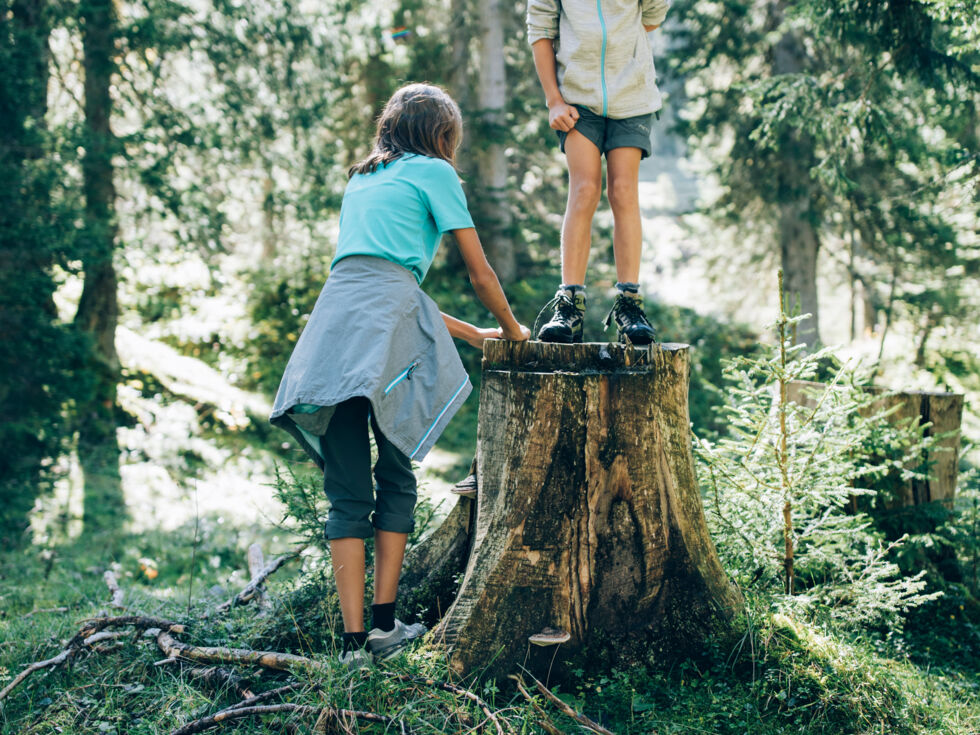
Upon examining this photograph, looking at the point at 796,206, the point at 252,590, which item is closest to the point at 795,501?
the point at 252,590

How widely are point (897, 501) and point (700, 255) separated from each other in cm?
1198

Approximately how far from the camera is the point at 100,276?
31.9ft

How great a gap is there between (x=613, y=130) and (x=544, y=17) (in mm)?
656

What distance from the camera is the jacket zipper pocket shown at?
2.88 metres

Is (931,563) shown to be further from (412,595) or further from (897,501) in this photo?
(412,595)

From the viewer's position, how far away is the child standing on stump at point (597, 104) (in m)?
3.69

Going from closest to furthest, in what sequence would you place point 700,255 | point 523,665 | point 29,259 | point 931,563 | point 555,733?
point 555,733
point 523,665
point 931,563
point 29,259
point 700,255

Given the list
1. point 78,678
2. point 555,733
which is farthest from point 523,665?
point 78,678

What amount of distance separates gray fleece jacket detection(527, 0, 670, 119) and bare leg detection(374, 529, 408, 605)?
2.25m

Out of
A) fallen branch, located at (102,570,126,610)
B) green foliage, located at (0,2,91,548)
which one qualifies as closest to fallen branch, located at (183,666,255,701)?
fallen branch, located at (102,570,126,610)

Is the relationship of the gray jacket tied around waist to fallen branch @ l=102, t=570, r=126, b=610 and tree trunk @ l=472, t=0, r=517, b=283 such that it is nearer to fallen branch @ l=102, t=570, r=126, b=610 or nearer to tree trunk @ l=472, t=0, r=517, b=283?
fallen branch @ l=102, t=570, r=126, b=610

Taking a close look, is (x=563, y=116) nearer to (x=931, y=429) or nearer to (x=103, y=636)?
(x=931, y=429)

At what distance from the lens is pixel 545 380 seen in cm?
299

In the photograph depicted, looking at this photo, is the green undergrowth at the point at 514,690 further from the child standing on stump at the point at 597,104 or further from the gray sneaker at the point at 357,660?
the child standing on stump at the point at 597,104
